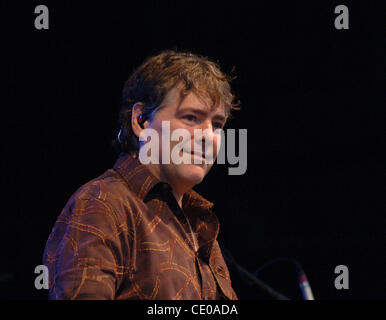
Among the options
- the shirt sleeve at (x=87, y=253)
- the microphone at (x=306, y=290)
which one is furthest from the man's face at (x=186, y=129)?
the microphone at (x=306, y=290)

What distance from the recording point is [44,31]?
8.40ft

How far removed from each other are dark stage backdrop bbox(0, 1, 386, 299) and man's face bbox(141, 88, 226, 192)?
1.03 m

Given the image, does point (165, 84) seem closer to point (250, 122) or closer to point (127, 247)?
point (127, 247)

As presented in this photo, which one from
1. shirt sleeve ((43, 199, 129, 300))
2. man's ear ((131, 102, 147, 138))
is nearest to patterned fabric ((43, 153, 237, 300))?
shirt sleeve ((43, 199, 129, 300))

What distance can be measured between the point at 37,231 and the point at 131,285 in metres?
1.86

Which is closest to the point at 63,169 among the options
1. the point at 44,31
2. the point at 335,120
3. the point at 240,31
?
the point at 44,31

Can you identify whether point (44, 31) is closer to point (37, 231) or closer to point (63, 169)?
point (63, 169)

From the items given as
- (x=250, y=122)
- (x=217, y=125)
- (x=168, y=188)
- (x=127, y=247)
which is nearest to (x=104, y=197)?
(x=127, y=247)

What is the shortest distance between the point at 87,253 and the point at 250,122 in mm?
2177

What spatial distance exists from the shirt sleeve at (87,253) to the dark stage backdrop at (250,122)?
56.5 inches

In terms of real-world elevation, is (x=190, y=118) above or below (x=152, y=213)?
above

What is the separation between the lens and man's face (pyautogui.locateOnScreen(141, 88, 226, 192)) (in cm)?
143

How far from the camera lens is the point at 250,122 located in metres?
3.07

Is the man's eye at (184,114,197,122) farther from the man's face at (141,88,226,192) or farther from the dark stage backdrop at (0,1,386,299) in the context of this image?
the dark stage backdrop at (0,1,386,299)
